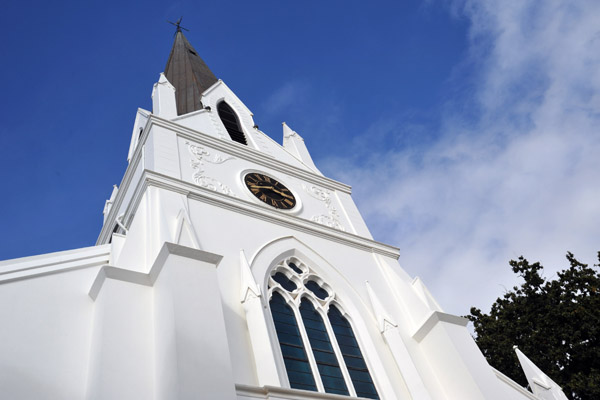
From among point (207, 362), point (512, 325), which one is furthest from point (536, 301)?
point (207, 362)

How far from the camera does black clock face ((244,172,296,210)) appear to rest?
1402 cm

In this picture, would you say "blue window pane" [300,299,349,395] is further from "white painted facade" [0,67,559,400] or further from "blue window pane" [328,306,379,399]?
"white painted facade" [0,67,559,400]

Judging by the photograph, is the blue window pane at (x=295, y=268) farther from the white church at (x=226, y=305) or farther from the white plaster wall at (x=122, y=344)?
the white plaster wall at (x=122, y=344)

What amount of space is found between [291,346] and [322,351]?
71 cm

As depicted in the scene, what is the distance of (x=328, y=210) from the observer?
15609 millimetres

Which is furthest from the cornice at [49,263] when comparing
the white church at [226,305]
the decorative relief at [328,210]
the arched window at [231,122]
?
the arched window at [231,122]

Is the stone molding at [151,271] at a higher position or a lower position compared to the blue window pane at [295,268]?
lower

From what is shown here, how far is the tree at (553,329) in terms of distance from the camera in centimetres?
1909

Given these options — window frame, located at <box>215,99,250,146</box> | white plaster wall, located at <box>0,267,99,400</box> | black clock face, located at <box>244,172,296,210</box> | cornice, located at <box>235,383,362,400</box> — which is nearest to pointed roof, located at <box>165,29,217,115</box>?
window frame, located at <box>215,99,250,146</box>

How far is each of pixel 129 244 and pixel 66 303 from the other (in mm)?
1640

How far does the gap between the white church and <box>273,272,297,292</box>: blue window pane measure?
0.03 m

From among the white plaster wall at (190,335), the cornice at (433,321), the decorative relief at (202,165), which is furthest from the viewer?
the decorative relief at (202,165)

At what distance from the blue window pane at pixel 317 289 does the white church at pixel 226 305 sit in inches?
1.3

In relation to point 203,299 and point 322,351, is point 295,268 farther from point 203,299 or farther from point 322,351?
point 203,299
